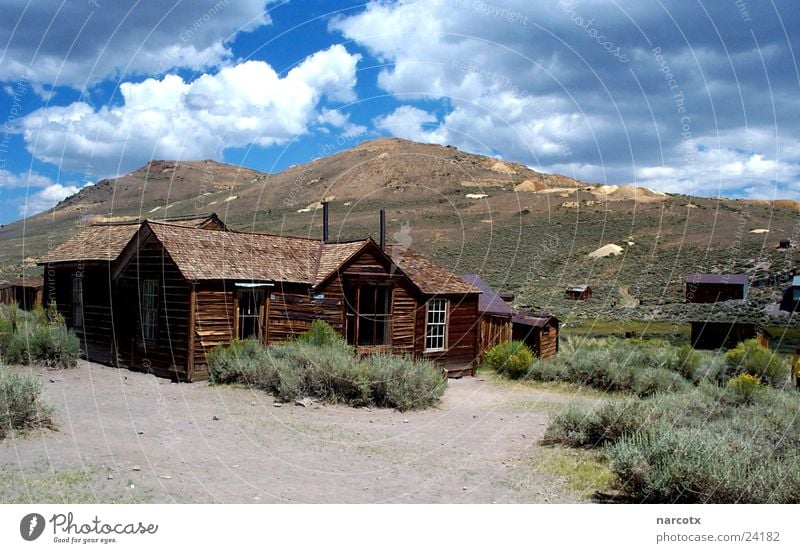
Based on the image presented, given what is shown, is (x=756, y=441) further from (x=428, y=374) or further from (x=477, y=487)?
(x=428, y=374)

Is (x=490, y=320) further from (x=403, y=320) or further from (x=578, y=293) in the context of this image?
(x=578, y=293)

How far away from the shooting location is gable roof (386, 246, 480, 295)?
17.8 m

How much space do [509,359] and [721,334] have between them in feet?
34.3

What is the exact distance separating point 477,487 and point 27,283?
28.6 meters

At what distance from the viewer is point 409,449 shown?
8.90 meters

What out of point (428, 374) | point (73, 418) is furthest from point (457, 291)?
point (73, 418)

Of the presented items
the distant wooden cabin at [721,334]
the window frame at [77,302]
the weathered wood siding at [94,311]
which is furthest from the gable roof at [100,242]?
the distant wooden cabin at [721,334]

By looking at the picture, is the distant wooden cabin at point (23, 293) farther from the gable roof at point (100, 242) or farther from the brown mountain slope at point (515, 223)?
the gable roof at point (100, 242)

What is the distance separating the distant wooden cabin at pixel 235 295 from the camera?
14.3m

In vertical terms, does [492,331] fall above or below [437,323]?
below

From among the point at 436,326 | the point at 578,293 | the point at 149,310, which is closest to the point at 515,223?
the point at 578,293

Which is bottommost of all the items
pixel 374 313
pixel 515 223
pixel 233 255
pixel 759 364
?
pixel 759 364

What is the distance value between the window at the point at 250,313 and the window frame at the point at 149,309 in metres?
1.89
